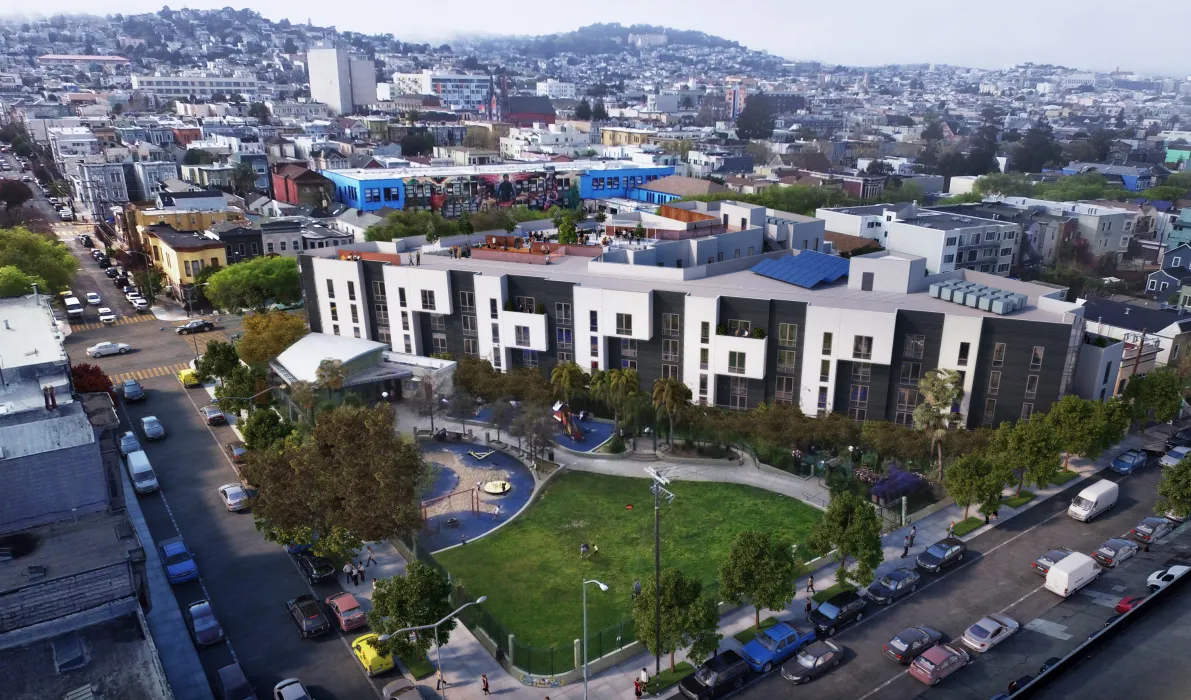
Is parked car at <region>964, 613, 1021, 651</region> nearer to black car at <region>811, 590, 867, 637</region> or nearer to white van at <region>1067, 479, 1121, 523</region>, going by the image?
black car at <region>811, 590, 867, 637</region>

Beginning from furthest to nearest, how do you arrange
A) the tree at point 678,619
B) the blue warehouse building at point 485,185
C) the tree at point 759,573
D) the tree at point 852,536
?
the blue warehouse building at point 485,185 → the tree at point 852,536 → the tree at point 759,573 → the tree at point 678,619

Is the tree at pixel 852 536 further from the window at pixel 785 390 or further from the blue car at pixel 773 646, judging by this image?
the window at pixel 785 390

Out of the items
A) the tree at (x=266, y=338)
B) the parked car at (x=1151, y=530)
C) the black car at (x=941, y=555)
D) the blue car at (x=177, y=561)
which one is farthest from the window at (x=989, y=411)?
the tree at (x=266, y=338)

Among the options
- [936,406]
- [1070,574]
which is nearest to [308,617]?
[1070,574]

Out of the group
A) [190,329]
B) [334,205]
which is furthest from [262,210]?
[190,329]

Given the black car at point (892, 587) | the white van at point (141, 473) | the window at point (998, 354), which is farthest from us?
the window at point (998, 354)

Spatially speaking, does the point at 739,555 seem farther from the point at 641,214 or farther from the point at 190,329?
the point at 190,329
